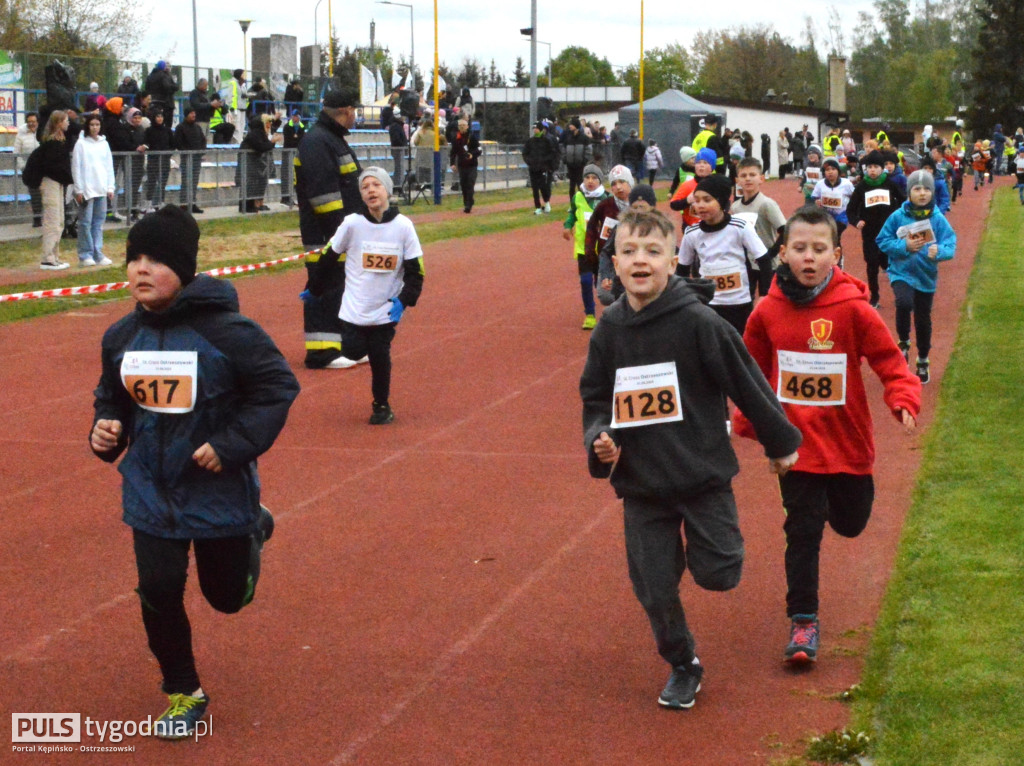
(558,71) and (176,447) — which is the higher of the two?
(558,71)

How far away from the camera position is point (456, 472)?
8.96 metres

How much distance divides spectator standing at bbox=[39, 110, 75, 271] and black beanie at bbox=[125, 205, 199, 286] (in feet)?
49.9

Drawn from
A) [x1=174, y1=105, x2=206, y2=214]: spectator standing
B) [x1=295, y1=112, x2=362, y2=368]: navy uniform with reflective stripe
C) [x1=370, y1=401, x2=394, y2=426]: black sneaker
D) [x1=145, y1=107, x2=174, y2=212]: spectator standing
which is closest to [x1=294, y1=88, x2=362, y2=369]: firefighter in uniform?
[x1=295, y1=112, x2=362, y2=368]: navy uniform with reflective stripe

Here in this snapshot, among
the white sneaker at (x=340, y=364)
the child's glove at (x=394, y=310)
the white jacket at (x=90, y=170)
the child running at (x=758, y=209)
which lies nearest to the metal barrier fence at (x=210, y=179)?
the white jacket at (x=90, y=170)

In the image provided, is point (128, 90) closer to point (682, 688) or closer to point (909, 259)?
point (909, 259)

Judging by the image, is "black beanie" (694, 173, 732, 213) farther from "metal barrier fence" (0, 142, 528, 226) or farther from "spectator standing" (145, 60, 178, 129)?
"spectator standing" (145, 60, 178, 129)

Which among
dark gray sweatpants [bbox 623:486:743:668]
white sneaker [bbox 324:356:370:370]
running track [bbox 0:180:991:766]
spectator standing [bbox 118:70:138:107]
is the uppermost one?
spectator standing [bbox 118:70:138:107]

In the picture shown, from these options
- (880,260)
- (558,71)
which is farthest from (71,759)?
(558,71)

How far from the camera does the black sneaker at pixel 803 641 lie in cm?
559

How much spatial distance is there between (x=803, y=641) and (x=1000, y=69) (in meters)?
93.2

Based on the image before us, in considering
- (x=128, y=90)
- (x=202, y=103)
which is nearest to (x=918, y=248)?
(x=202, y=103)

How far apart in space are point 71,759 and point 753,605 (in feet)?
9.78

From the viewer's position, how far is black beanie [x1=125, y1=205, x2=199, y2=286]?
4699 millimetres

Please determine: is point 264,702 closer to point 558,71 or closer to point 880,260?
point 880,260
